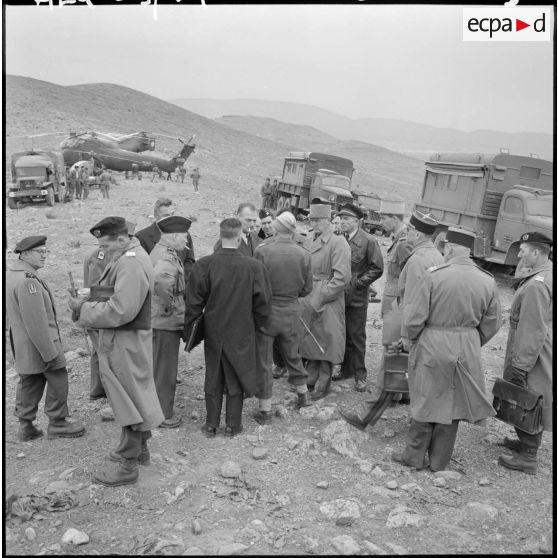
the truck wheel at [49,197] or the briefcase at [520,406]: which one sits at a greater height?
the truck wheel at [49,197]

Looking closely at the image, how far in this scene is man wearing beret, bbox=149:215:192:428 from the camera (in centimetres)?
502

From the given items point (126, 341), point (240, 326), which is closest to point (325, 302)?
point (240, 326)

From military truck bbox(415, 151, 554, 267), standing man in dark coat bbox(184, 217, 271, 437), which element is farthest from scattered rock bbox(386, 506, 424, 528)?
military truck bbox(415, 151, 554, 267)

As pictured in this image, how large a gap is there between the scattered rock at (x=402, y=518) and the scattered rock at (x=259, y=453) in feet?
3.88

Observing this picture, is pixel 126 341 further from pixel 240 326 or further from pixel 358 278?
pixel 358 278

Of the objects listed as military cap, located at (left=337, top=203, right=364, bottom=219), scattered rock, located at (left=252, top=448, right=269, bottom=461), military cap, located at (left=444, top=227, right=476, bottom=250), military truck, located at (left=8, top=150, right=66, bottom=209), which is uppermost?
military truck, located at (left=8, top=150, right=66, bottom=209)

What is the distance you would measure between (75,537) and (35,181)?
1862 cm

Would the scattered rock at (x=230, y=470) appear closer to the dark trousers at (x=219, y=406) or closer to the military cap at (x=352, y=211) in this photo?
the dark trousers at (x=219, y=406)

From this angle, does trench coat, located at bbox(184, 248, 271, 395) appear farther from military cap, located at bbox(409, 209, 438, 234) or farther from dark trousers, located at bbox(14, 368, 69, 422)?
military cap, located at bbox(409, 209, 438, 234)

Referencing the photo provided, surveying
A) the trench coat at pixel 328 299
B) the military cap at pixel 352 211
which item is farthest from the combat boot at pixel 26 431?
the military cap at pixel 352 211

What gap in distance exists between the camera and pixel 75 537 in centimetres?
347

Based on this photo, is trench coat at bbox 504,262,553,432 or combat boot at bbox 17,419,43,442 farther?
combat boot at bbox 17,419,43,442

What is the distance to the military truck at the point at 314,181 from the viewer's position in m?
21.3

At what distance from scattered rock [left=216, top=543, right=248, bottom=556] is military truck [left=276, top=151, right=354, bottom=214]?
57.0 ft
